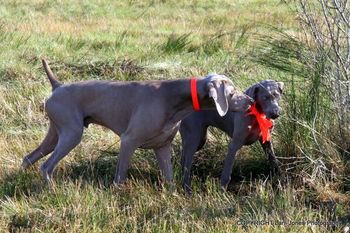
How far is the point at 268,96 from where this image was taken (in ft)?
18.6

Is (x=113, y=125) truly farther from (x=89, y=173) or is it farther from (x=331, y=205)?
(x=331, y=205)

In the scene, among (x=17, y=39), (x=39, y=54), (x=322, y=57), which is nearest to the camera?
(x=322, y=57)

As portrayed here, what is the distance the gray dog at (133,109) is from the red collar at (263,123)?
230 mm

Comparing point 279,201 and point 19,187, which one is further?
point 19,187

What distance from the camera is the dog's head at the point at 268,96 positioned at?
557 centimetres

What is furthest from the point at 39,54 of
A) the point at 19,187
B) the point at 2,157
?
the point at 19,187

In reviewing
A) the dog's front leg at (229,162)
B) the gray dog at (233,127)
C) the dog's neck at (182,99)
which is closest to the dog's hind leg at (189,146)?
the gray dog at (233,127)

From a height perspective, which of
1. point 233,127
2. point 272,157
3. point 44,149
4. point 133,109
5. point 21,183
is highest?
point 133,109

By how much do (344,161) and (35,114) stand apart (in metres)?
3.64

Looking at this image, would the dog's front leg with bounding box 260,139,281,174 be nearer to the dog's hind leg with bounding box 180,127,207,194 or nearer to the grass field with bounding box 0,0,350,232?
the grass field with bounding box 0,0,350,232

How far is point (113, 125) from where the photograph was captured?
229 inches

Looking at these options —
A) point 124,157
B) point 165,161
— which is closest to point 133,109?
point 124,157

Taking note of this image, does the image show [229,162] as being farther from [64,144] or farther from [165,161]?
[64,144]

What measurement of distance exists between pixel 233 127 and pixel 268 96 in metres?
0.51
